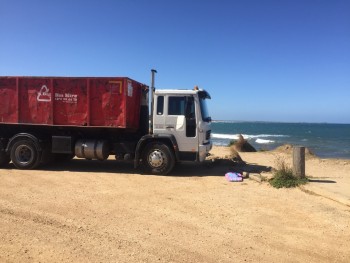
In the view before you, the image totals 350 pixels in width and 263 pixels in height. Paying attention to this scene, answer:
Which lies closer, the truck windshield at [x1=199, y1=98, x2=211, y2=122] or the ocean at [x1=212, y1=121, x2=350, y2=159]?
the truck windshield at [x1=199, y1=98, x2=211, y2=122]

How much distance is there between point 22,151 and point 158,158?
4.55 m

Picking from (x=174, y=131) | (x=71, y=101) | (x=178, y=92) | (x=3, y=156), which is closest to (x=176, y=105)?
(x=178, y=92)

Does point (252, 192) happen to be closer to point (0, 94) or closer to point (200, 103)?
point (200, 103)

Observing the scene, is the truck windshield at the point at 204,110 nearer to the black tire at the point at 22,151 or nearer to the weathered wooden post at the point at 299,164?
the weathered wooden post at the point at 299,164

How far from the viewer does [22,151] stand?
1169 centimetres

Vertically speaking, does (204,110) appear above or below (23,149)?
above

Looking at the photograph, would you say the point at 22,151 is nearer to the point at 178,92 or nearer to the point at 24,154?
the point at 24,154

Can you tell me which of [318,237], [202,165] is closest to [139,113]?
[202,165]

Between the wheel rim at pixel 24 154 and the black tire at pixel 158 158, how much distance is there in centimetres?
380

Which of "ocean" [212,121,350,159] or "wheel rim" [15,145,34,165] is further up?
"wheel rim" [15,145,34,165]

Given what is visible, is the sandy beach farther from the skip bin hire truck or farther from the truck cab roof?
the truck cab roof

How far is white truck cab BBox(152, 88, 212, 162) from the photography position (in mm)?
10797

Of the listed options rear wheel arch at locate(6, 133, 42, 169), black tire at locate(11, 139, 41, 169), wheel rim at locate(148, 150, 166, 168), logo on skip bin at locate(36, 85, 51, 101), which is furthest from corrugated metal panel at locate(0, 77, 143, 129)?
wheel rim at locate(148, 150, 166, 168)

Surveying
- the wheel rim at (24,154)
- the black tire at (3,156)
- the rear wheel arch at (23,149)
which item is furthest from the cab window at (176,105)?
the black tire at (3,156)
